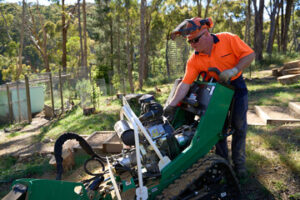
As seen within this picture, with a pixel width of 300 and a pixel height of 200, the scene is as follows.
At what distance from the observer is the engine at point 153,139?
2764mm

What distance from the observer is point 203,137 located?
2709 mm

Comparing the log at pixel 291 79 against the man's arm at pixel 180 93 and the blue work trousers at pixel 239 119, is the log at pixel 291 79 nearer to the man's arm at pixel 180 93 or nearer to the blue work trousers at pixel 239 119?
Answer: the blue work trousers at pixel 239 119

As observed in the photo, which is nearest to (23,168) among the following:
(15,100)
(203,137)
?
(203,137)

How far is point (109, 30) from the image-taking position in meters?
33.1

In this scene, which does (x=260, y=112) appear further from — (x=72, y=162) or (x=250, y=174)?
(x=72, y=162)

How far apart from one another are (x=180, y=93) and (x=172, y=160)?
884mm

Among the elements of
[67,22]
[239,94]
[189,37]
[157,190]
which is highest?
[67,22]

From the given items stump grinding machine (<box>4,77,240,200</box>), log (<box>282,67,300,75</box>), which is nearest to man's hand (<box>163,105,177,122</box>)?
stump grinding machine (<box>4,77,240,200</box>)

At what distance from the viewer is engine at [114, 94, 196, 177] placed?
2.76 meters

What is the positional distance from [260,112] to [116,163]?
13.7ft

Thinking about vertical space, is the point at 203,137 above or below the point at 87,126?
above

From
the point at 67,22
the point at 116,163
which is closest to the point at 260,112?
the point at 116,163

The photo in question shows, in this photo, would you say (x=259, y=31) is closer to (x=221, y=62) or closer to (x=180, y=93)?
(x=221, y=62)

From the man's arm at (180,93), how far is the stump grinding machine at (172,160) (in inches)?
5.0
